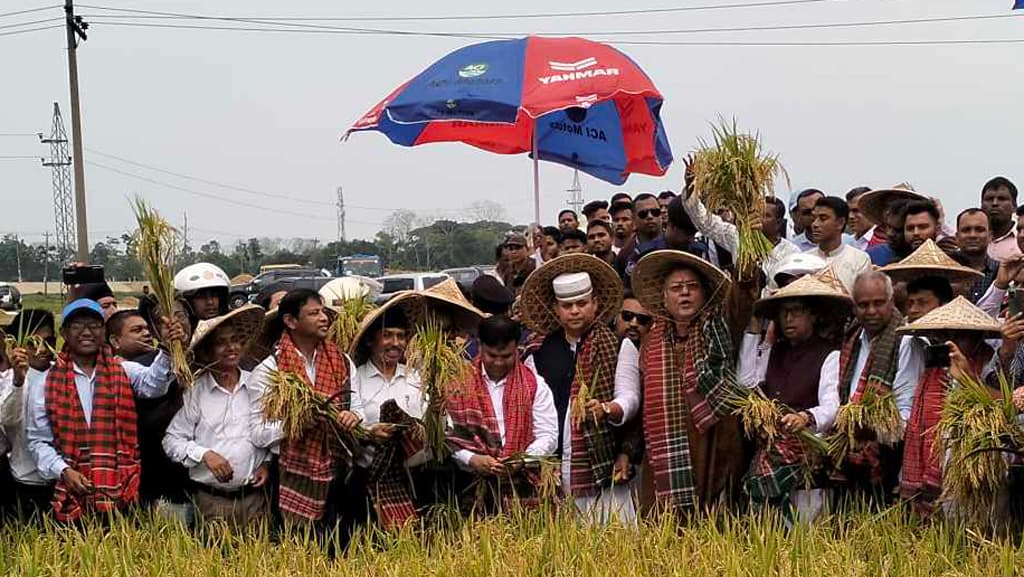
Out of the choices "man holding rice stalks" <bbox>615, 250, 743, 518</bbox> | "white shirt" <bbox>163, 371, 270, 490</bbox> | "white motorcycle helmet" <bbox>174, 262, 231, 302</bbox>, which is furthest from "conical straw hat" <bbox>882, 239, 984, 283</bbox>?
"white motorcycle helmet" <bbox>174, 262, 231, 302</bbox>

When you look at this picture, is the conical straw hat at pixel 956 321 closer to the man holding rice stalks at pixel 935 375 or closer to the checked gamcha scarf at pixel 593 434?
the man holding rice stalks at pixel 935 375

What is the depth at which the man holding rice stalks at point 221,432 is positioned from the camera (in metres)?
5.52

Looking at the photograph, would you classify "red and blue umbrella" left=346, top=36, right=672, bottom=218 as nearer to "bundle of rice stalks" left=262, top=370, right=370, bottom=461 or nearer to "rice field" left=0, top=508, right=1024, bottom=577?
"bundle of rice stalks" left=262, top=370, right=370, bottom=461

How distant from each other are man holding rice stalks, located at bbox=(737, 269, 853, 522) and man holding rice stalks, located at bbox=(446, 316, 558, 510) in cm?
91

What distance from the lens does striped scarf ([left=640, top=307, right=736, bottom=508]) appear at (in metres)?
5.26

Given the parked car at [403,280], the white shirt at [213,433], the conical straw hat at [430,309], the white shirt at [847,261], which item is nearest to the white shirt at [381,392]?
the conical straw hat at [430,309]

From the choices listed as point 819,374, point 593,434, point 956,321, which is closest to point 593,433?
point 593,434

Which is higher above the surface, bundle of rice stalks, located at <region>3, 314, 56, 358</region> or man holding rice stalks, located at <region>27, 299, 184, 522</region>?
bundle of rice stalks, located at <region>3, 314, 56, 358</region>

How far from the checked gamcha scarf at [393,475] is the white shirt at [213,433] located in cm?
54

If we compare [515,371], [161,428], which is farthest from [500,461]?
[161,428]

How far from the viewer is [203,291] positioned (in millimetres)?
6016

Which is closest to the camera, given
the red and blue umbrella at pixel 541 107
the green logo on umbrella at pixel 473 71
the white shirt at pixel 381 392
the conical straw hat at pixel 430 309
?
the white shirt at pixel 381 392

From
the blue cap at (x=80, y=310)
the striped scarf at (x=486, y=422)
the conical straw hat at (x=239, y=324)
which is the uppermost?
the blue cap at (x=80, y=310)

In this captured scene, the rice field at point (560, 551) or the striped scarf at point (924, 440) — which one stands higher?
the striped scarf at point (924, 440)
